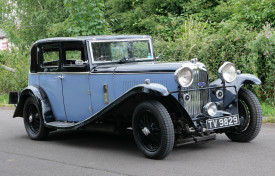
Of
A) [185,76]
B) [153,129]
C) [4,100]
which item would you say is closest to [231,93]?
[185,76]

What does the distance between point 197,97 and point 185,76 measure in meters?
0.53

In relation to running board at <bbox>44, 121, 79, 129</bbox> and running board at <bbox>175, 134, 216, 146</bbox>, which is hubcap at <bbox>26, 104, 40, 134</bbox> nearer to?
running board at <bbox>44, 121, 79, 129</bbox>

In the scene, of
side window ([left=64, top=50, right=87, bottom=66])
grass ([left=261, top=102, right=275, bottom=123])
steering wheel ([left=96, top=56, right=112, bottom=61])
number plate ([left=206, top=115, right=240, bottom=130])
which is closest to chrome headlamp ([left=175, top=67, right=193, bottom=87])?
number plate ([left=206, top=115, right=240, bottom=130])

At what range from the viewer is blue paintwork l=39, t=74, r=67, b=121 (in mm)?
7395

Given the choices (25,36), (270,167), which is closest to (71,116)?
(270,167)

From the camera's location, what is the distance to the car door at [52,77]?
24.3ft

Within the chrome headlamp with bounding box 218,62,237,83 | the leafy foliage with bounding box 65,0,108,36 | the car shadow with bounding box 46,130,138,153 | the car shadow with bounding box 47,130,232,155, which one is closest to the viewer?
the chrome headlamp with bounding box 218,62,237,83

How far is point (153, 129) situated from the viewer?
5.72 m

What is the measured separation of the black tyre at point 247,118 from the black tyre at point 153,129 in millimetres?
1434

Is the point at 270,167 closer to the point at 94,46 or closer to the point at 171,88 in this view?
the point at 171,88

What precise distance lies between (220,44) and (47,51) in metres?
4.73

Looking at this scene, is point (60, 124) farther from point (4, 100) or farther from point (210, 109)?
point (4, 100)

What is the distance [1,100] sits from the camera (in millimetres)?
15039

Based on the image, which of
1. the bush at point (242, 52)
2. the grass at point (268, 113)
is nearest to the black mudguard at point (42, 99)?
the grass at point (268, 113)
